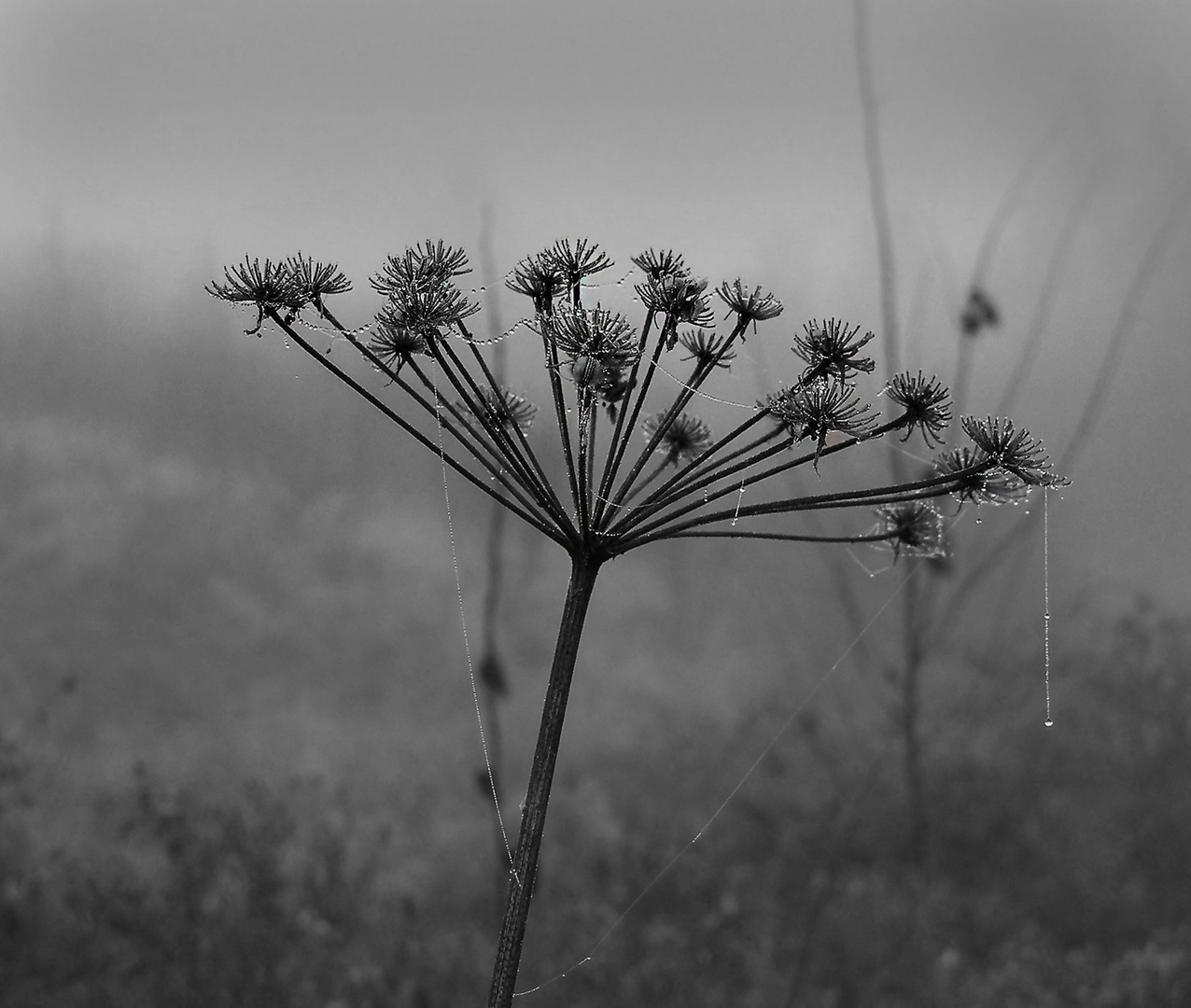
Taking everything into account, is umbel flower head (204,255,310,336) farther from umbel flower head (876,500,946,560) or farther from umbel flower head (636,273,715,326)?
umbel flower head (876,500,946,560)

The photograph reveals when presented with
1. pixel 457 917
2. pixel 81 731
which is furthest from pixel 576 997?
pixel 81 731

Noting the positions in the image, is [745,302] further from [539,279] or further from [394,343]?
[394,343]

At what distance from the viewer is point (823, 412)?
1.08m

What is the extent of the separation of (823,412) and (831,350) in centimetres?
6

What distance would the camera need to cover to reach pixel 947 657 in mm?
4895

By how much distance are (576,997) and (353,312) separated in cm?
255

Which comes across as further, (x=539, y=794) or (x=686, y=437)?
(x=686, y=437)

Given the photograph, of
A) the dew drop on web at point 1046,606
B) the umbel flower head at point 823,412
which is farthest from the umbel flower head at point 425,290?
the dew drop on web at point 1046,606

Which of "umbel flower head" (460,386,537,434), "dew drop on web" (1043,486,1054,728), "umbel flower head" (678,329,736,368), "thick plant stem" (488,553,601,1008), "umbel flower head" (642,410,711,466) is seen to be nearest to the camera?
"thick plant stem" (488,553,601,1008)

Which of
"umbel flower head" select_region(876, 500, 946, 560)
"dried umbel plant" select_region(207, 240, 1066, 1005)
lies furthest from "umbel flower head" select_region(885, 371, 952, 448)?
"umbel flower head" select_region(876, 500, 946, 560)

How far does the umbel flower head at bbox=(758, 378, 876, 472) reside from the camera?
1079 mm

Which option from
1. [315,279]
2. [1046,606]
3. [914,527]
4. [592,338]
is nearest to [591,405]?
[592,338]

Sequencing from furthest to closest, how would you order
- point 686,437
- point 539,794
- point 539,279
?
point 686,437, point 539,279, point 539,794

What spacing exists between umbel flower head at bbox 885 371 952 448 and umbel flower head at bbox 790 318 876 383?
5 centimetres
